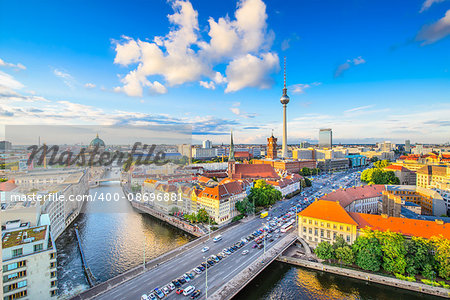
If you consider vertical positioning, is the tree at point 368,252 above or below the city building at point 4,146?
below

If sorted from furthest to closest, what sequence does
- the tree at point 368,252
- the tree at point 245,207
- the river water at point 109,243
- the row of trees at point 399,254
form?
the tree at point 245,207
the river water at point 109,243
the tree at point 368,252
the row of trees at point 399,254

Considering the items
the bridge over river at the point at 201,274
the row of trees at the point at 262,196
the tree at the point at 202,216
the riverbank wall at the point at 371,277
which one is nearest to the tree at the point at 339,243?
the riverbank wall at the point at 371,277

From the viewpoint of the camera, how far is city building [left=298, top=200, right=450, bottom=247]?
30406mm

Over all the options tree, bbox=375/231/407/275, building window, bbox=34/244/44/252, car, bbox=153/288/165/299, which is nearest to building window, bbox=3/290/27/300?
building window, bbox=34/244/44/252

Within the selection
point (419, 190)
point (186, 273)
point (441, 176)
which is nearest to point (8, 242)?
point (186, 273)

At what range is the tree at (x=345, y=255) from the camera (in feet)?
98.3

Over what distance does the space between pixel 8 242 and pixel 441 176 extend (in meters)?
93.0

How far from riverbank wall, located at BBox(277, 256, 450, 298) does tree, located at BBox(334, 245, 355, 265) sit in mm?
Answer: 1173

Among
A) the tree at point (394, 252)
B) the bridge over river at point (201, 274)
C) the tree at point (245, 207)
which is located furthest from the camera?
the tree at point (245, 207)

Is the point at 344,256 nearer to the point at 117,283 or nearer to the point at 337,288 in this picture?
the point at 337,288

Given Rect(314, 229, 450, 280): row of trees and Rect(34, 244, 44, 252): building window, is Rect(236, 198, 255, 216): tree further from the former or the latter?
Rect(34, 244, 44, 252): building window

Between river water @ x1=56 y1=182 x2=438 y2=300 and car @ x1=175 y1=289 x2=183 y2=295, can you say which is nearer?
car @ x1=175 y1=289 x2=183 y2=295

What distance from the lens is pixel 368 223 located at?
33.4 meters

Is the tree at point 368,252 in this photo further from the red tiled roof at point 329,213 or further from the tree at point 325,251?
the red tiled roof at point 329,213
